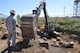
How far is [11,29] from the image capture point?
9555mm

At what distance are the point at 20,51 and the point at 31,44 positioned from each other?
139 cm

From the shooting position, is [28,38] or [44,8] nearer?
[28,38]

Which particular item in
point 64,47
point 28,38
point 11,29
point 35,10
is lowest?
point 64,47

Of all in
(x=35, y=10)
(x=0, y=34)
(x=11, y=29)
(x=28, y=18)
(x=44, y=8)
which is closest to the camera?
(x=11, y=29)

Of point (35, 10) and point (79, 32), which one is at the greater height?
point (35, 10)

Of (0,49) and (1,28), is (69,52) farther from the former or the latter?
(1,28)

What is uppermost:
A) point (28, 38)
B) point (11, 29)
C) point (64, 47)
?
point (11, 29)

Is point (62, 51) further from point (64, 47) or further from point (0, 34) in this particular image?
point (0, 34)

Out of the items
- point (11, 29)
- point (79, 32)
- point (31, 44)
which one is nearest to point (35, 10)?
point (31, 44)

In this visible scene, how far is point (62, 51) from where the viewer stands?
37.8 feet

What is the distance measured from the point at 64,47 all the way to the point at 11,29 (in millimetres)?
4803

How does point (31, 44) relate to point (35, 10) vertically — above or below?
below

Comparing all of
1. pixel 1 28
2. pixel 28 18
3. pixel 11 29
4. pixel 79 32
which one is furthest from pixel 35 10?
pixel 79 32

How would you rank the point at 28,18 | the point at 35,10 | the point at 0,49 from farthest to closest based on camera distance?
the point at 35,10
the point at 28,18
the point at 0,49
